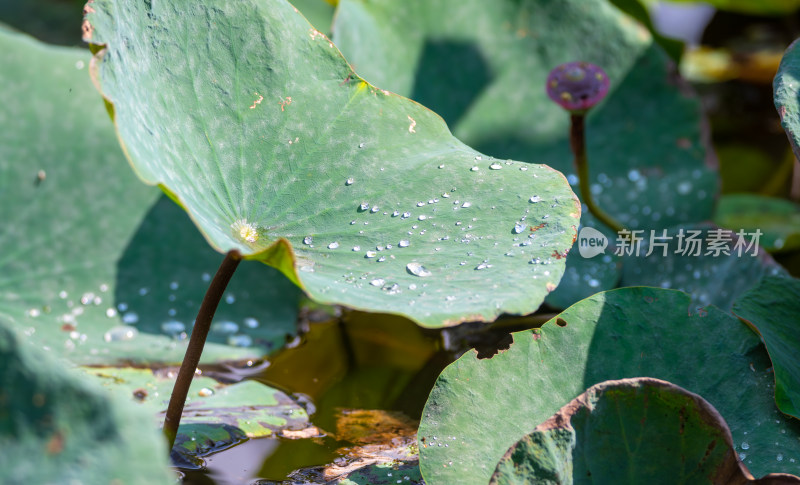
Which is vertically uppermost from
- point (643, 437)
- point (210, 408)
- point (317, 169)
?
point (317, 169)

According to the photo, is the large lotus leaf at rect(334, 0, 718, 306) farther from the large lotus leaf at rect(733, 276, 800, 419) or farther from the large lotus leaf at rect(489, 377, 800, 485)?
the large lotus leaf at rect(489, 377, 800, 485)

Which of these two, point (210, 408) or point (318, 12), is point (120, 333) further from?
point (318, 12)

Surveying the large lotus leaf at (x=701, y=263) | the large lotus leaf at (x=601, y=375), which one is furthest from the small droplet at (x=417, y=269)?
the large lotus leaf at (x=701, y=263)

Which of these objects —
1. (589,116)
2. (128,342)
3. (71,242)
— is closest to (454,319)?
(128,342)

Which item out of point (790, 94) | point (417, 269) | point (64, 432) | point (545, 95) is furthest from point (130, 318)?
point (790, 94)

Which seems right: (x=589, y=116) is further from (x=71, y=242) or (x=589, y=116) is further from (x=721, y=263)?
(x=71, y=242)

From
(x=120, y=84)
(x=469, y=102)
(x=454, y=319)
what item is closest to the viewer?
(x=454, y=319)
